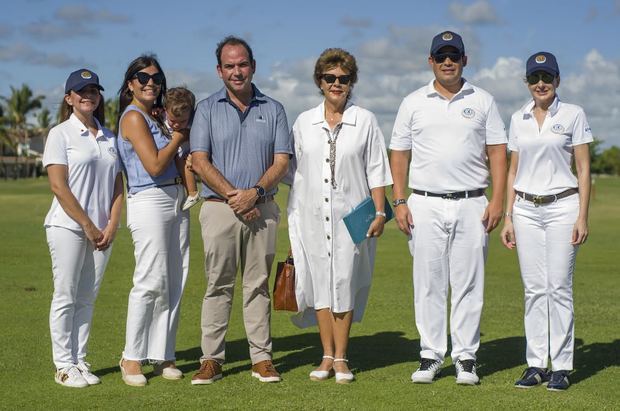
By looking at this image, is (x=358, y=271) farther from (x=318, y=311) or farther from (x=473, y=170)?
(x=473, y=170)

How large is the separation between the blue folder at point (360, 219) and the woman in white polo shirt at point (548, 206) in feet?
3.85

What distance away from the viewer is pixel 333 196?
7586mm

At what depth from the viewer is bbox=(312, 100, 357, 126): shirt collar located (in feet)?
24.8

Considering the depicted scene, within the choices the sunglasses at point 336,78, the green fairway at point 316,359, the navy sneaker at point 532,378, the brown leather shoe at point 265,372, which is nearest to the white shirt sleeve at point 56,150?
the green fairway at point 316,359

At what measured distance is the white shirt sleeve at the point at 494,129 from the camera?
24.6 feet

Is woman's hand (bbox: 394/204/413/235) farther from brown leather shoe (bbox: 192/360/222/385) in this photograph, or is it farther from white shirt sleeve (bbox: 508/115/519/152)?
brown leather shoe (bbox: 192/360/222/385)

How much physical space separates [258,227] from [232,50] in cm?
145

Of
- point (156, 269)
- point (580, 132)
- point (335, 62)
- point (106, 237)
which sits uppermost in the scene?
point (335, 62)

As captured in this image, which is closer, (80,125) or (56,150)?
(56,150)

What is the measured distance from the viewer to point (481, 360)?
338 inches

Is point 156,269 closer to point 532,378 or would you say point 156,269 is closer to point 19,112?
point 532,378

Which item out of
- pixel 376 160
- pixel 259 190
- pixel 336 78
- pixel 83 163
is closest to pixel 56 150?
pixel 83 163

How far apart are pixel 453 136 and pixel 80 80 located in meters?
3.01

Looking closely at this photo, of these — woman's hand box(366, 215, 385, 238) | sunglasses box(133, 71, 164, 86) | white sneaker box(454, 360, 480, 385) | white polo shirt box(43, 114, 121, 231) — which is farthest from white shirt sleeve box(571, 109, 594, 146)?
white polo shirt box(43, 114, 121, 231)
